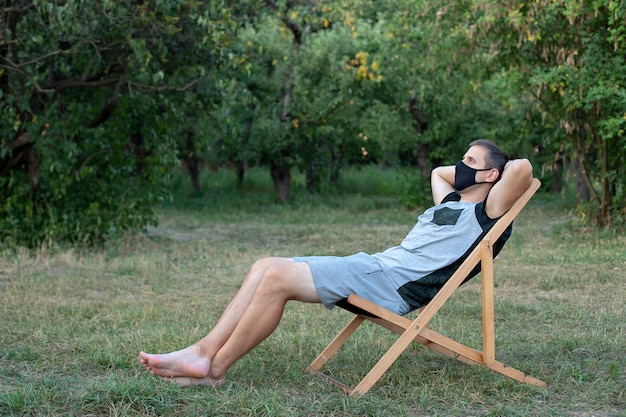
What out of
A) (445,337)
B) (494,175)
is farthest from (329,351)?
(494,175)

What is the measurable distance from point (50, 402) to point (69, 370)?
78 cm

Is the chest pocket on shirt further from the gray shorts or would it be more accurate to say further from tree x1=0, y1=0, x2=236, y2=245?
tree x1=0, y1=0, x2=236, y2=245

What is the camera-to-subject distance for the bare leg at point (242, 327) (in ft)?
13.8

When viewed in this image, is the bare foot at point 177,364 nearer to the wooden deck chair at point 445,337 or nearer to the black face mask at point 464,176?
the wooden deck chair at point 445,337

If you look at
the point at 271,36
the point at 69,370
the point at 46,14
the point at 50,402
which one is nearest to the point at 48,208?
the point at 46,14

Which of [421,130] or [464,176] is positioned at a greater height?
[464,176]

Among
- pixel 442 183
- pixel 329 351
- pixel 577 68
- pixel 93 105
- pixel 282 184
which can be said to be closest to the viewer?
pixel 329 351

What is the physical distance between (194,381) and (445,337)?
1.27m

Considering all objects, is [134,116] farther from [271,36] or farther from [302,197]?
[302,197]

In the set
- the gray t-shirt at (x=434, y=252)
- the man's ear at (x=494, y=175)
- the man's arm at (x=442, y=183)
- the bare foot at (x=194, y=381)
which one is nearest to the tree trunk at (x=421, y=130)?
the man's arm at (x=442, y=183)

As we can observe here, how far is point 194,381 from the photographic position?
4277 millimetres

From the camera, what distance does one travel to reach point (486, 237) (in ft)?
14.6

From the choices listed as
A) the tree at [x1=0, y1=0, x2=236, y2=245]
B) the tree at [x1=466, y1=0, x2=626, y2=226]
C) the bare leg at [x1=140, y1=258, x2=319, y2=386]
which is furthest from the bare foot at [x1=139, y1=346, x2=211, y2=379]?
the tree at [x1=466, y1=0, x2=626, y2=226]

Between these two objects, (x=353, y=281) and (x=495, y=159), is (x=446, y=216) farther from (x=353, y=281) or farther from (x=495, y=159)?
(x=353, y=281)
